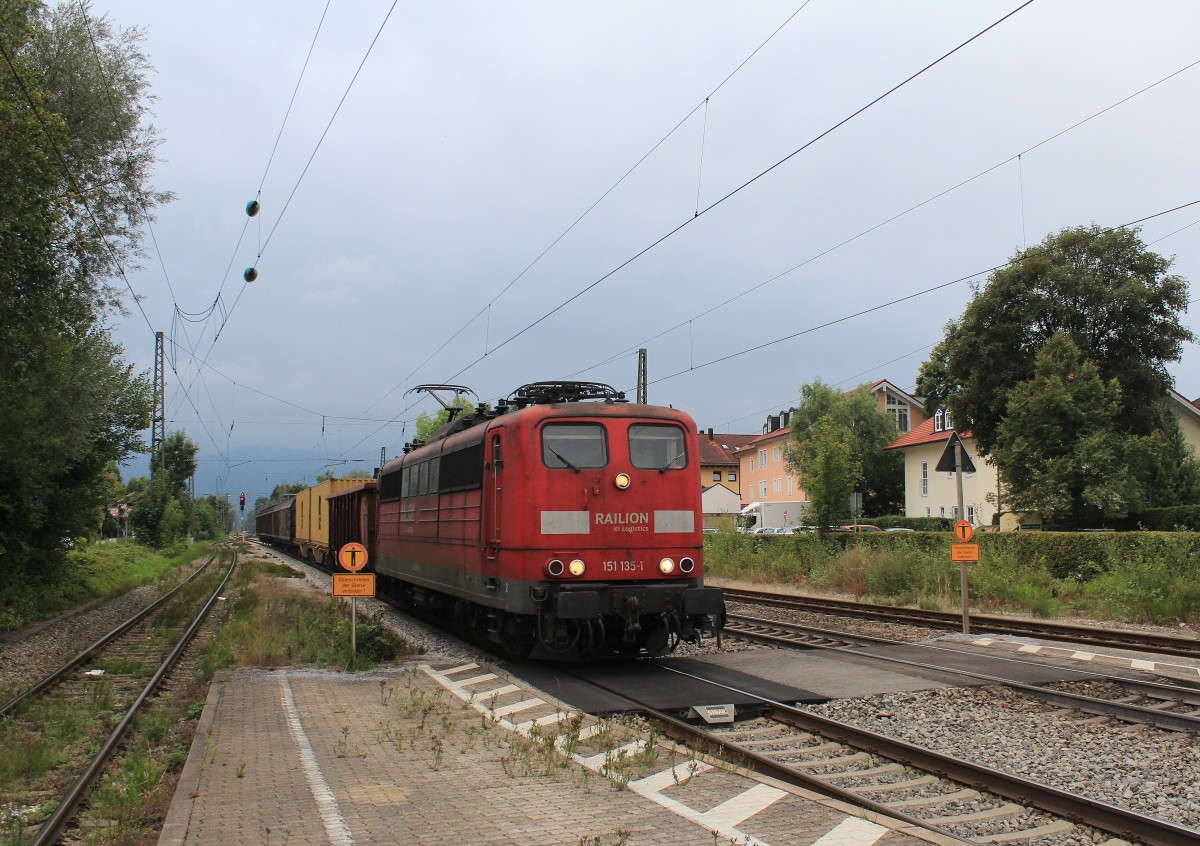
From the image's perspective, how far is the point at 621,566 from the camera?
36.6 feet

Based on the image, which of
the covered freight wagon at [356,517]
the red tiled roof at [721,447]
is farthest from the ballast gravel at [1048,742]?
the red tiled roof at [721,447]

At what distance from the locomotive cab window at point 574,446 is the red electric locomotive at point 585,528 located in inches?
0.5

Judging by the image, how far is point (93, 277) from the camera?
20.4 meters

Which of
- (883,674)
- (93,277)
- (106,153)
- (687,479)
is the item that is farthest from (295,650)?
(106,153)

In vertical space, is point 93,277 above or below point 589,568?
above

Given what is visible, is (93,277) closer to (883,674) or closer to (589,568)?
(589,568)

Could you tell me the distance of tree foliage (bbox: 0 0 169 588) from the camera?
14.4m

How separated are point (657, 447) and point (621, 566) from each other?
156 centimetres

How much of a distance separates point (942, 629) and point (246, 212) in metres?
12.6

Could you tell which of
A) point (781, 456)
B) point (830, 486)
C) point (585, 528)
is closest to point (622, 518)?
point (585, 528)

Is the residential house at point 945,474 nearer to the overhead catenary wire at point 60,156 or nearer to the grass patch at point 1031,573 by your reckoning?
the grass patch at point 1031,573

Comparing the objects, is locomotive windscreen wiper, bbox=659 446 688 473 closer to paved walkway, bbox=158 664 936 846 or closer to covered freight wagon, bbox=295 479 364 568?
paved walkway, bbox=158 664 936 846

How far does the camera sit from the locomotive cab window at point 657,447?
38.3ft

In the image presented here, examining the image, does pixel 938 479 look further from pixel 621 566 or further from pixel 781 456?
pixel 621 566
